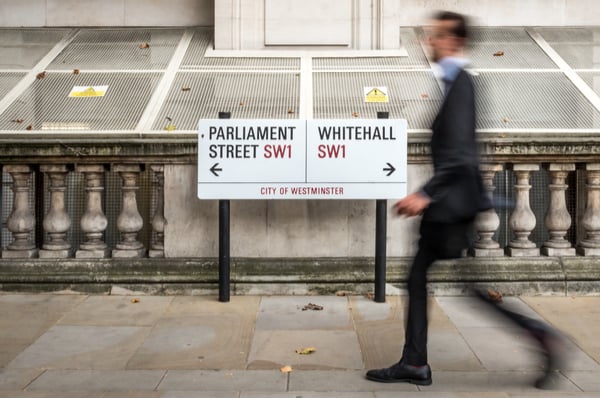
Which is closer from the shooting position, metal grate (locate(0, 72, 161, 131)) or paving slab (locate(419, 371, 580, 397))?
paving slab (locate(419, 371, 580, 397))

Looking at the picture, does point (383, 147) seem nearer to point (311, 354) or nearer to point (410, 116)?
point (410, 116)

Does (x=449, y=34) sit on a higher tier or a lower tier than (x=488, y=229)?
higher

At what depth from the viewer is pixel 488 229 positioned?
23.4 ft

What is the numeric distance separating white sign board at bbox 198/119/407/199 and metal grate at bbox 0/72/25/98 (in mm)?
2783

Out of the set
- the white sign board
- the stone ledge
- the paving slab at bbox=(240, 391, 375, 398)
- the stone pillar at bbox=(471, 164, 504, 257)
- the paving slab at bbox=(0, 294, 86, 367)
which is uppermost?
the white sign board

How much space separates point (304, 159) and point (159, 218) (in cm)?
164

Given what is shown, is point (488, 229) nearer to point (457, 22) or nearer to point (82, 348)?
point (457, 22)

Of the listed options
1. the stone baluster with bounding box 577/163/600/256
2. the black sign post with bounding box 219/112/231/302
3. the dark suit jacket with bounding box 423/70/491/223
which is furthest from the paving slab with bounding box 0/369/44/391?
the stone baluster with bounding box 577/163/600/256

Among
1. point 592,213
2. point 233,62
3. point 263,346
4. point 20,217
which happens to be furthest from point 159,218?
point 592,213

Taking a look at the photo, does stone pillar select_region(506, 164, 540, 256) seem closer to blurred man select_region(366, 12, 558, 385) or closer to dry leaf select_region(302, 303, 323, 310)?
dry leaf select_region(302, 303, 323, 310)

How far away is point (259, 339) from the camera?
5.52m

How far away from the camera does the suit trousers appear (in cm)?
420

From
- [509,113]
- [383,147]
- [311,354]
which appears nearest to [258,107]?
[383,147]

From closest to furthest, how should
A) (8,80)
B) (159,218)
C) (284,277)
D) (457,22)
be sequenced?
(457,22), (284,277), (159,218), (8,80)
